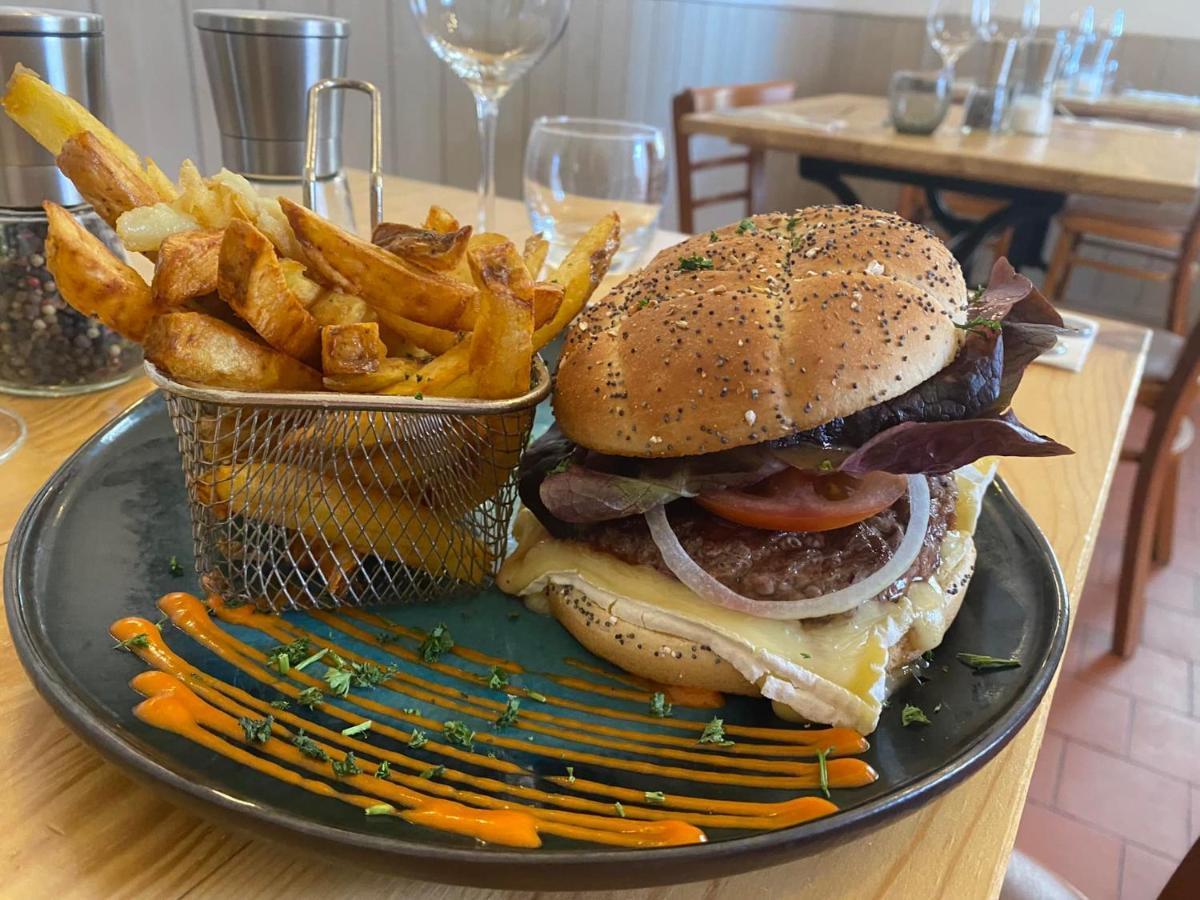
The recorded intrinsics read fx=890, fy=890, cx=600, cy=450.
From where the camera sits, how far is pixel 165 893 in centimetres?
72

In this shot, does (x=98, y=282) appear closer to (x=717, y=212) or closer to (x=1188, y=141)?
(x=1188, y=141)

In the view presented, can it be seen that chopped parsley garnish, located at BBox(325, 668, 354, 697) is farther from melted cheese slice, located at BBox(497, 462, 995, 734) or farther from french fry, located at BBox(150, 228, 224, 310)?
french fry, located at BBox(150, 228, 224, 310)

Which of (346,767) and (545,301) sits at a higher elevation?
(545,301)

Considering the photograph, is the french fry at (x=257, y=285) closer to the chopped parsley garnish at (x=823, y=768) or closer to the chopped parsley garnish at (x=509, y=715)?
the chopped parsley garnish at (x=509, y=715)

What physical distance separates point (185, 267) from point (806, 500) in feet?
2.44

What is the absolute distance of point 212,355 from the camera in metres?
0.92

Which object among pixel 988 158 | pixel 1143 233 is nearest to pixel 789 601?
pixel 988 158

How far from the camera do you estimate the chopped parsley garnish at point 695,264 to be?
4.01ft

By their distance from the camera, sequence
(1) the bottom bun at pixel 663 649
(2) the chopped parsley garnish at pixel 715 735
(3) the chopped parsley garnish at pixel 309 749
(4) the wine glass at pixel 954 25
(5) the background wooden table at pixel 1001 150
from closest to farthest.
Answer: (3) the chopped parsley garnish at pixel 309 749 < (2) the chopped parsley garnish at pixel 715 735 < (1) the bottom bun at pixel 663 649 < (5) the background wooden table at pixel 1001 150 < (4) the wine glass at pixel 954 25

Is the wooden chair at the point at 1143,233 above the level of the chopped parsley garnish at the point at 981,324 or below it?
below

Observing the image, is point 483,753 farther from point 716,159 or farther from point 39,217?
point 716,159

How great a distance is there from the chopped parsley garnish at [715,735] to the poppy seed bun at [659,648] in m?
0.07

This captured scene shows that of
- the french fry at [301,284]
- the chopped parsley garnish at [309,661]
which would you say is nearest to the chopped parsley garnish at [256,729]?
the chopped parsley garnish at [309,661]

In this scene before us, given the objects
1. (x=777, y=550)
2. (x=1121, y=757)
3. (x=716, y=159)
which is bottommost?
(x=1121, y=757)
